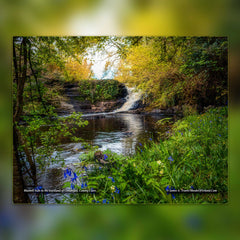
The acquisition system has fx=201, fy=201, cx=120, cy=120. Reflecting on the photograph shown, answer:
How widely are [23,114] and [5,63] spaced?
1.65 ft

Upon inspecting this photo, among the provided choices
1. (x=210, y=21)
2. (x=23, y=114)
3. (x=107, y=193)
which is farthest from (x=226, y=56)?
(x=23, y=114)

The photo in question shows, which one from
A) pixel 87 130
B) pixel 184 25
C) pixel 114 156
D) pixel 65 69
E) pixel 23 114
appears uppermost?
pixel 184 25

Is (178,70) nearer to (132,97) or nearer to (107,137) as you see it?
(132,97)

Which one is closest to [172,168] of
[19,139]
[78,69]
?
[78,69]

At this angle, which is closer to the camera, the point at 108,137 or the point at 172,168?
the point at 172,168

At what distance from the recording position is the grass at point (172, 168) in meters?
1.74

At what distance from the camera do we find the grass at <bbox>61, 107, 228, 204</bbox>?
1.74 metres

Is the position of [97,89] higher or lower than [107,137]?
higher

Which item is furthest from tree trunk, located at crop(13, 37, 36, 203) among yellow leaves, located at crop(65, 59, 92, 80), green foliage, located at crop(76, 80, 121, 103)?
green foliage, located at crop(76, 80, 121, 103)

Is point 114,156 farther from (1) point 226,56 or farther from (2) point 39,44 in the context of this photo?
(1) point 226,56

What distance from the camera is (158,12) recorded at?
1.76 metres

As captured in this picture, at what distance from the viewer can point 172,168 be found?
1.81m

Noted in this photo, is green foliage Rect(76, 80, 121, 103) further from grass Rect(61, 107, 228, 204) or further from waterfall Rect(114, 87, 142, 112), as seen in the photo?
grass Rect(61, 107, 228, 204)

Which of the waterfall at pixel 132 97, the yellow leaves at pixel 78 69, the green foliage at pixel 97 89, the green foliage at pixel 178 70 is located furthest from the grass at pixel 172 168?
the yellow leaves at pixel 78 69
